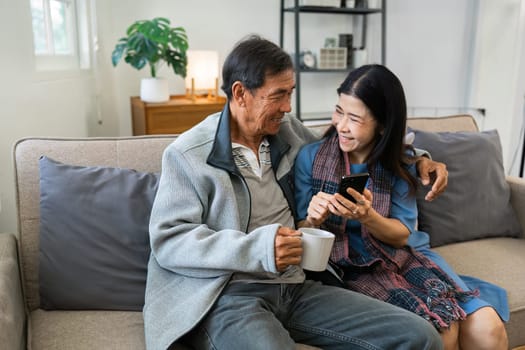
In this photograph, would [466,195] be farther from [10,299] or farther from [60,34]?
[60,34]

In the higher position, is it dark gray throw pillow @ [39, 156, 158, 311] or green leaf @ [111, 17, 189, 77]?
green leaf @ [111, 17, 189, 77]

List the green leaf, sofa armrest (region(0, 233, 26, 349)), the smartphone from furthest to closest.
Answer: the green leaf, the smartphone, sofa armrest (region(0, 233, 26, 349))

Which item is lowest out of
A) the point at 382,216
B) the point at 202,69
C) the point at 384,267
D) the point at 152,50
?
the point at 384,267

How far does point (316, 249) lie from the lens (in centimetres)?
111

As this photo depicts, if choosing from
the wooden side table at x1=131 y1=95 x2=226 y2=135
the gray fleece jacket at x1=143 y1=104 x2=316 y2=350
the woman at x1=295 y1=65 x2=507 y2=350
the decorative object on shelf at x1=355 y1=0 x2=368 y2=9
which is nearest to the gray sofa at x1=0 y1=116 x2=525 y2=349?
the gray fleece jacket at x1=143 y1=104 x2=316 y2=350

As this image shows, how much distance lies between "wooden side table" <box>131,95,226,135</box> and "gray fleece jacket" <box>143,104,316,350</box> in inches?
67.7

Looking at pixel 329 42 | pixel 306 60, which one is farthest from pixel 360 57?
pixel 306 60

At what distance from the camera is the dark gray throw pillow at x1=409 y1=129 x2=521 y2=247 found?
1.75 metres

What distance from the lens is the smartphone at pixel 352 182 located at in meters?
1.13

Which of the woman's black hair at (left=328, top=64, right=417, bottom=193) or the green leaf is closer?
the woman's black hair at (left=328, top=64, right=417, bottom=193)

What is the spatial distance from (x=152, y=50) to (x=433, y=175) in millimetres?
1971

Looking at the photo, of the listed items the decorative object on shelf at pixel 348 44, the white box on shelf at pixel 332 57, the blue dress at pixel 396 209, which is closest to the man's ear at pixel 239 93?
the blue dress at pixel 396 209

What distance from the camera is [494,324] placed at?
1.26 m

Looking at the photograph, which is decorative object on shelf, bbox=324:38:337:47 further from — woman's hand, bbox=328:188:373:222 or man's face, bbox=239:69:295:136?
woman's hand, bbox=328:188:373:222
